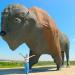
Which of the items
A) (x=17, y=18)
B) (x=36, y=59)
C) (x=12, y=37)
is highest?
(x=17, y=18)

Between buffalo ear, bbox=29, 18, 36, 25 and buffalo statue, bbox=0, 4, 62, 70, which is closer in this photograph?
buffalo statue, bbox=0, 4, 62, 70

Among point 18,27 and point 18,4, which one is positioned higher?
point 18,4

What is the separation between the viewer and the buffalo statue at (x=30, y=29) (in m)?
17.8

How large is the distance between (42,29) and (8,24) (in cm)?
268

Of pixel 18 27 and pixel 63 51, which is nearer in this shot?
pixel 18 27

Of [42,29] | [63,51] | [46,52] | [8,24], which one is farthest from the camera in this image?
[63,51]

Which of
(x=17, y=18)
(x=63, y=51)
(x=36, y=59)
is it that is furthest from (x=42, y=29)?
(x=63, y=51)

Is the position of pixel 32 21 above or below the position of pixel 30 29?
above

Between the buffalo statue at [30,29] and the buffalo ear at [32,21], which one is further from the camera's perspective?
the buffalo ear at [32,21]

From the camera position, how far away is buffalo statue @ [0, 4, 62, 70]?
17.8 meters

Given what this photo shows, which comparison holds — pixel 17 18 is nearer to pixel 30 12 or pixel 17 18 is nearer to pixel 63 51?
pixel 30 12

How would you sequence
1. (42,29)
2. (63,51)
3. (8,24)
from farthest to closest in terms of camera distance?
(63,51) < (42,29) < (8,24)

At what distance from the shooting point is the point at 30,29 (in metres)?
18.7

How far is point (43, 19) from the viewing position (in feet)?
64.4
